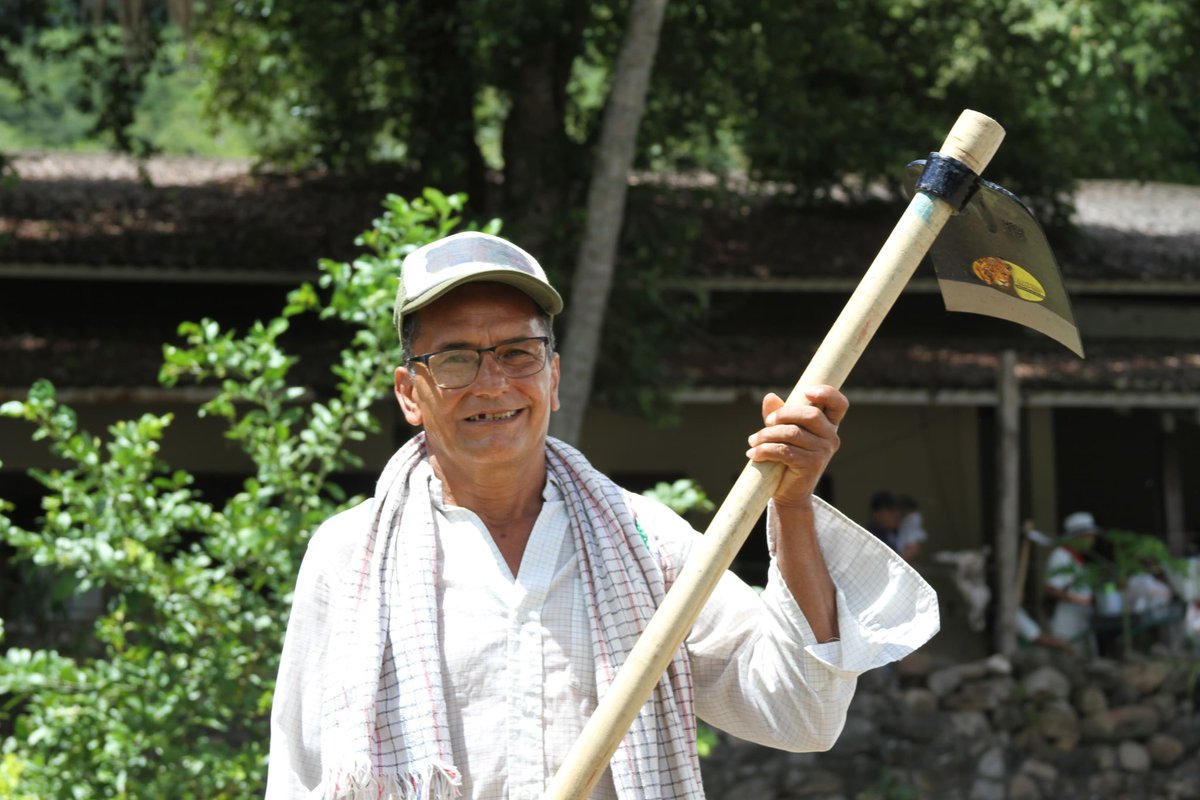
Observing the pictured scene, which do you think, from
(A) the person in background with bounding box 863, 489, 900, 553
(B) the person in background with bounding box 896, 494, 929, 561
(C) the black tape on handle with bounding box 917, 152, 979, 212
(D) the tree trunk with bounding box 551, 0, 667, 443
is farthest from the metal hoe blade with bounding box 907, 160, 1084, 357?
(B) the person in background with bounding box 896, 494, 929, 561

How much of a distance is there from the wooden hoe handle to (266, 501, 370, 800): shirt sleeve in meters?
0.38

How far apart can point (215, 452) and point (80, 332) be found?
54.7 inches

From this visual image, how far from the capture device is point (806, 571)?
83.0 inches

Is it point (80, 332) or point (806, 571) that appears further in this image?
point (80, 332)

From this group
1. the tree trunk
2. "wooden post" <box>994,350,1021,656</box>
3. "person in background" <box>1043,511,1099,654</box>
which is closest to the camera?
the tree trunk

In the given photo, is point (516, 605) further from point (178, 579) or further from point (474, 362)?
point (178, 579)

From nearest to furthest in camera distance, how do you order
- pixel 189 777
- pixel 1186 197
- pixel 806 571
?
pixel 806 571
pixel 189 777
pixel 1186 197

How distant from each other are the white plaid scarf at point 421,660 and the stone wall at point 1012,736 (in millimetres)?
7294

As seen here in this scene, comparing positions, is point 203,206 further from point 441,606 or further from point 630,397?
point 441,606

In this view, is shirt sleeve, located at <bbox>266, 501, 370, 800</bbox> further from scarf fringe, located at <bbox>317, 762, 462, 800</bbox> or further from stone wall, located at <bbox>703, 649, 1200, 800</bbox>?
stone wall, located at <bbox>703, 649, 1200, 800</bbox>

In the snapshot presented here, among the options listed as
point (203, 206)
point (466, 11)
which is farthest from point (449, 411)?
point (203, 206)

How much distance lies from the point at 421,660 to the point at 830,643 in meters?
0.56

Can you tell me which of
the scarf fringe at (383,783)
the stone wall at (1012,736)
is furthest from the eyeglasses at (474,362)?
the stone wall at (1012,736)

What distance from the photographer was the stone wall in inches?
376
